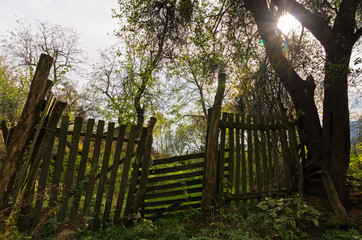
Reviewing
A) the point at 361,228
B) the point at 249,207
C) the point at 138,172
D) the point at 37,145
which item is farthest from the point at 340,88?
the point at 37,145

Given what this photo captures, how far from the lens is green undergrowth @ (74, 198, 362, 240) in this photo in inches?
134

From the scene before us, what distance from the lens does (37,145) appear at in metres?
3.50

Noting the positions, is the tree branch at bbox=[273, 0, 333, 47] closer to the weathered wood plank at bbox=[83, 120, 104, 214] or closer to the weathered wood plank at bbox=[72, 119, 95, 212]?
the weathered wood plank at bbox=[83, 120, 104, 214]

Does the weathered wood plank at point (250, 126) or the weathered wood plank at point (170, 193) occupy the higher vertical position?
the weathered wood plank at point (250, 126)

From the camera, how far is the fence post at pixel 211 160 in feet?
14.6

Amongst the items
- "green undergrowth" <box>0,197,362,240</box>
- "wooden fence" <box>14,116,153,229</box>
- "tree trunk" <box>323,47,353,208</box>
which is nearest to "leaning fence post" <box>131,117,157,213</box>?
"wooden fence" <box>14,116,153,229</box>

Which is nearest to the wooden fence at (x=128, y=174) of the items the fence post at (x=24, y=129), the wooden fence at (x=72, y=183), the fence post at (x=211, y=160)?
the wooden fence at (x=72, y=183)

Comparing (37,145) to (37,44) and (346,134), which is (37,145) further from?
(37,44)

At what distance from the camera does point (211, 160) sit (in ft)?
14.8

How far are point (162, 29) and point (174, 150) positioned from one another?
51.0ft

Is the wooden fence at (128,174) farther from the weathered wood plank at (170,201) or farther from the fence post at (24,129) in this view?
the fence post at (24,129)

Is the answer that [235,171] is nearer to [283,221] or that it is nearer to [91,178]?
[283,221]

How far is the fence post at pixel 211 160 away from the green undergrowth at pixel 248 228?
264mm

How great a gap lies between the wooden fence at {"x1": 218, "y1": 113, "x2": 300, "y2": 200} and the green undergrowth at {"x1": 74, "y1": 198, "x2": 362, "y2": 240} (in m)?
0.77
